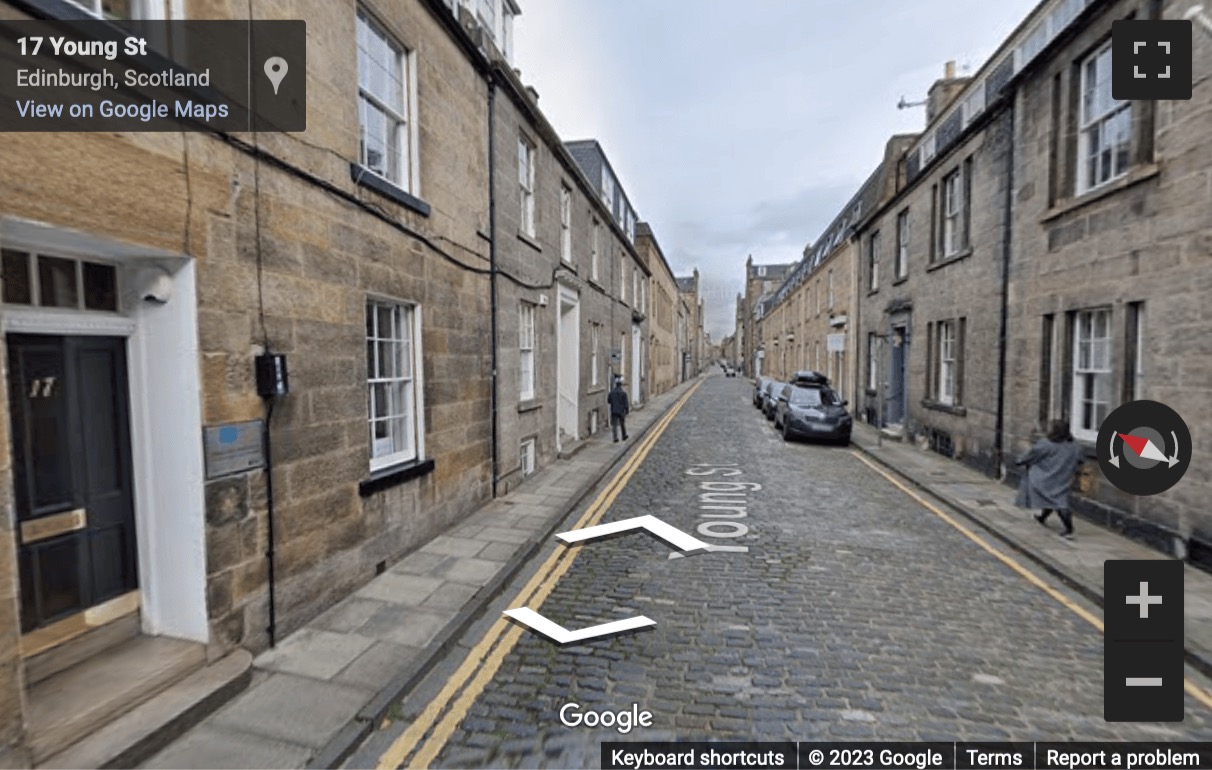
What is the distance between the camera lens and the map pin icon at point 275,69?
4.52 metres

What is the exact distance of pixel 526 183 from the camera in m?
11.0

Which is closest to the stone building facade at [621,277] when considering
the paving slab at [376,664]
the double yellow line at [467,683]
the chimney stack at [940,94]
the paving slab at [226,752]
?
the chimney stack at [940,94]

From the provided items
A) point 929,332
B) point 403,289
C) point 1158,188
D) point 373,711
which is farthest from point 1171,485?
point 403,289

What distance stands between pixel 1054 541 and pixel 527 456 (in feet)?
27.2

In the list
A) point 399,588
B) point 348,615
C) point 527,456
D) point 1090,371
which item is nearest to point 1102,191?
point 1090,371

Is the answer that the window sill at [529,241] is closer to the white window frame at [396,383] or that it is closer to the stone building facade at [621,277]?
the white window frame at [396,383]

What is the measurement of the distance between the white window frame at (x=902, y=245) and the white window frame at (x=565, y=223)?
31.9 feet

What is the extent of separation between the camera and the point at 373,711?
363 centimetres

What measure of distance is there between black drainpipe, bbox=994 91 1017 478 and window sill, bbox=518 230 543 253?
8928 millimetres

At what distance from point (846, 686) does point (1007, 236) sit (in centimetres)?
991

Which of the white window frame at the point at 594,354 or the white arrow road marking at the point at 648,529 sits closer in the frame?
the white arrow road marking at the point at 648,529

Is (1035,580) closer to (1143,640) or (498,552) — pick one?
(1143,640)

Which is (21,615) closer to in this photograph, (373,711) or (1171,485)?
(373,711)

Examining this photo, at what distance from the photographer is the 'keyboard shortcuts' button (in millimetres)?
3786
